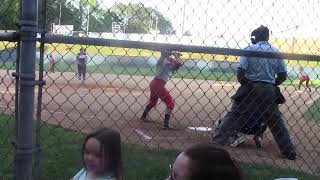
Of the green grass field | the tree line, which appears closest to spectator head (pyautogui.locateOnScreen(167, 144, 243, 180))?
the tree line

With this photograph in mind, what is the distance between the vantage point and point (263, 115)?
6.98 metres

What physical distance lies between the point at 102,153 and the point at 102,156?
0.02 metres

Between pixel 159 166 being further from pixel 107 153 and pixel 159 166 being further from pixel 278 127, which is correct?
pixel 107 153

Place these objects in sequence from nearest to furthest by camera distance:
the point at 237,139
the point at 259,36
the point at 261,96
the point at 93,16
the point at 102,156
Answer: the point at 102,156 < the point at 93,16 < the point at 259,36 < the point at 261,96 < the point at 237,139

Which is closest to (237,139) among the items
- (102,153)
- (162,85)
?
(162,85)

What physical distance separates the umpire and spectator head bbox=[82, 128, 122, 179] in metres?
Result: 3.96

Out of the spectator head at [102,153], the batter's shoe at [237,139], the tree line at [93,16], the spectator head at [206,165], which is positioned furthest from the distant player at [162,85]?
the spectator head at [206,165]

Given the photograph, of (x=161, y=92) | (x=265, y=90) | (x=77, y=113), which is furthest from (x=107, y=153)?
(x=77, y=113)

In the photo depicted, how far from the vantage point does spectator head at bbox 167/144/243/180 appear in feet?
6.39

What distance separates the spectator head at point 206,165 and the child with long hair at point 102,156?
3.24 ft

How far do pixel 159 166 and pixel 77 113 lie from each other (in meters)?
5.86

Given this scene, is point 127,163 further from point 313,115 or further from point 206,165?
point 313,115

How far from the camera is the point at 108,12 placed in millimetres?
3588

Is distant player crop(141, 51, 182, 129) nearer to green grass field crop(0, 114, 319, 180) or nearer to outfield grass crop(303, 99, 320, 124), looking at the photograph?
outfield grass crop(303, 99, 320, 124)
